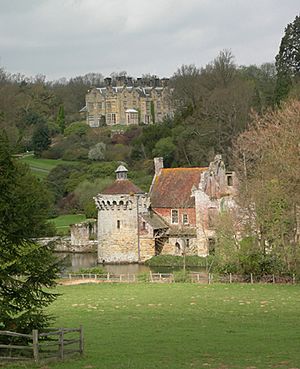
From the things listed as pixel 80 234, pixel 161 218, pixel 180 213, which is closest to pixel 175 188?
pixel 180 213

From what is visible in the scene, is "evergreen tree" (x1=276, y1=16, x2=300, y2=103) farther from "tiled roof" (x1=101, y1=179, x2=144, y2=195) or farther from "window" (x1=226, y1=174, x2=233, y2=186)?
"tiled roof" (x1=101, y1=179, x2=144, y2=195)

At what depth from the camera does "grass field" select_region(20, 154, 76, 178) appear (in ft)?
284

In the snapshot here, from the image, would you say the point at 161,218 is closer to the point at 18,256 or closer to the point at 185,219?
the point at 185,219

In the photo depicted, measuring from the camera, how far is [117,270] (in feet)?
175

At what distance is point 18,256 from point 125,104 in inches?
3896

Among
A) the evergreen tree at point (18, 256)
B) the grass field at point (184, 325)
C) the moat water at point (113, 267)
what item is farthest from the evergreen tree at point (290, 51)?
the evergreen tree at point (18, 256)

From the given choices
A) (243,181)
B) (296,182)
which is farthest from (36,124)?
(296,182)

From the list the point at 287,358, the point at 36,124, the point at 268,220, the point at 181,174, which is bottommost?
the point at 287,358

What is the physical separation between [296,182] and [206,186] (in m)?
18.4

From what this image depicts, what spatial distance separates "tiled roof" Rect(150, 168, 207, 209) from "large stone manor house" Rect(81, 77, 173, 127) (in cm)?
5230

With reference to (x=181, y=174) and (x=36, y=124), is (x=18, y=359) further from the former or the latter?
(x=36, y=124)

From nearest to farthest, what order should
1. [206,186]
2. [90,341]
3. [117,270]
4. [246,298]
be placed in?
[90,341] → [246,298] → [117,270] → [206,186]

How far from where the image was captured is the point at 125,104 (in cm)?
11531

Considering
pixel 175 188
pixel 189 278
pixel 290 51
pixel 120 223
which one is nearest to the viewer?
pixel 189 278
